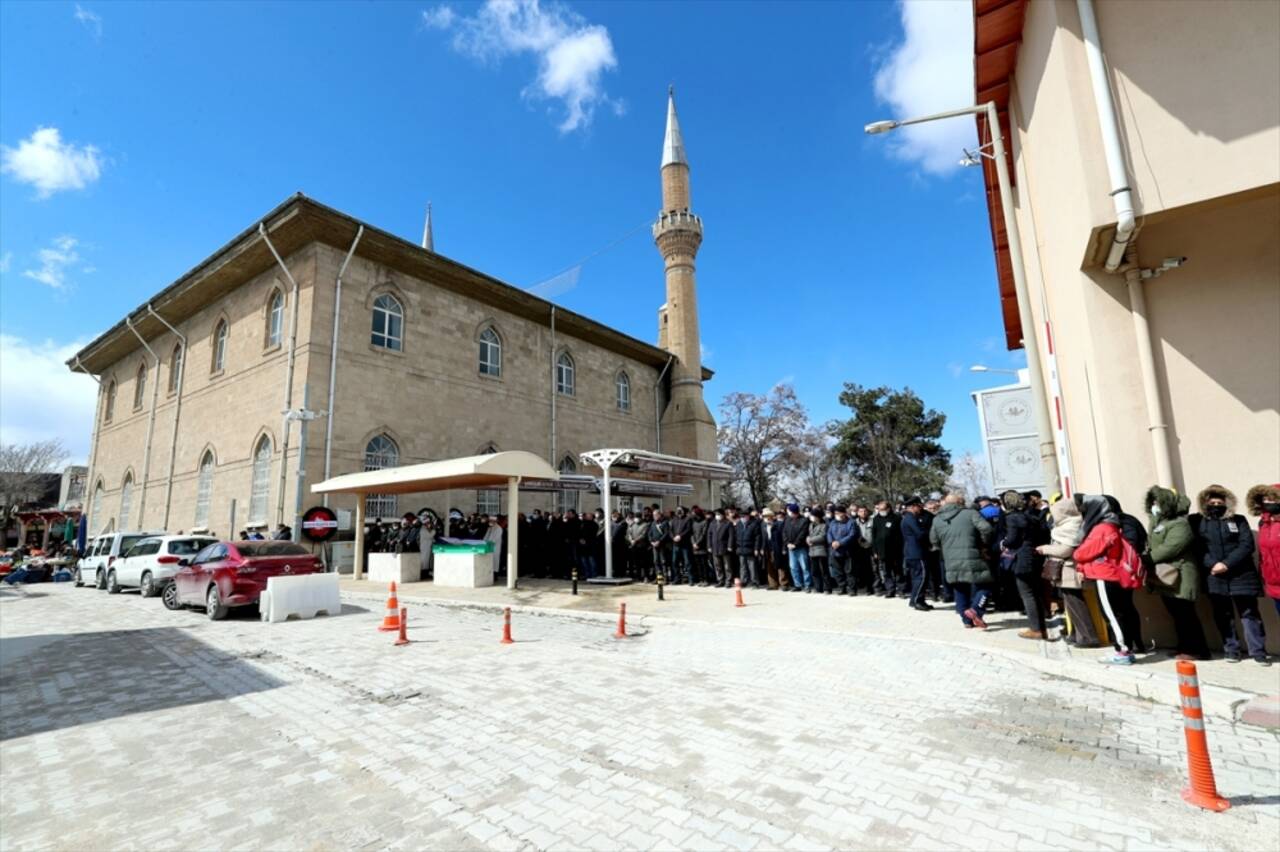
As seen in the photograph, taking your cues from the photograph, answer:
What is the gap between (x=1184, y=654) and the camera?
5.85 meters

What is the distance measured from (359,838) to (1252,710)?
6202mm

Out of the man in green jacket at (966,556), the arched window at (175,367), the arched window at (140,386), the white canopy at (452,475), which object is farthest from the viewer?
the arched window at (140,386)

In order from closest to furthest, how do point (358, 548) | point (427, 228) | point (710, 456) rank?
point (358, 548)
point (710, 456)
point (427, 228)

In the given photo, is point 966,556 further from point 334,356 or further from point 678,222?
point 678,222

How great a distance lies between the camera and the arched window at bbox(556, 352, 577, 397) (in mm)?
27809

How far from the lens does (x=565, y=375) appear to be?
28312 mm

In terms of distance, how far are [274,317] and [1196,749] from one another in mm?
24704

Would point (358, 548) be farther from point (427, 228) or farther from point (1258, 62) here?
point (427, 228)

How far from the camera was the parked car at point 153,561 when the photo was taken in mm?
14812

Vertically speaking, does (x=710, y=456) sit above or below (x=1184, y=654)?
above

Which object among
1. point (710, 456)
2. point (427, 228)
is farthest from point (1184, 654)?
point (427, 228)

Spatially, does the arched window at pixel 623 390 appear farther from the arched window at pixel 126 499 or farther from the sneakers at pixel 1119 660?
the sneakers at pixel 1119 660

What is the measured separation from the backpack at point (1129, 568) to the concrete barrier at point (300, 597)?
38.3 feet

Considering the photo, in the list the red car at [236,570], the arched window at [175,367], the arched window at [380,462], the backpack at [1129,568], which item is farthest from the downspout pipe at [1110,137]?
the arched window at [175,367]
